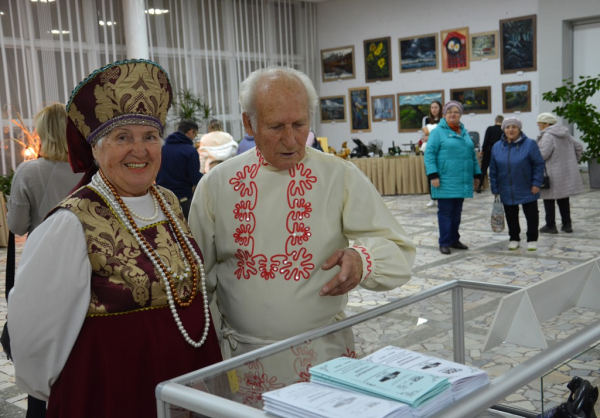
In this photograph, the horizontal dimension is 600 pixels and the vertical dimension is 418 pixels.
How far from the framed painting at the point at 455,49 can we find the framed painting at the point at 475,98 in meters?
0.60

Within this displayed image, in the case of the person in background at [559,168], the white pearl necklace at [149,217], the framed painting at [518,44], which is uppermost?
the framed painting at [518,44]

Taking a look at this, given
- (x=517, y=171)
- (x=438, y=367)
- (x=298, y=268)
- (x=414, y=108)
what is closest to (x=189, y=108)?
(x=414, y=108)

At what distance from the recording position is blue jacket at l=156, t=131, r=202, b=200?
22.7ft

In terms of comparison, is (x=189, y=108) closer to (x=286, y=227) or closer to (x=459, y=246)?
(x=459, y=246)

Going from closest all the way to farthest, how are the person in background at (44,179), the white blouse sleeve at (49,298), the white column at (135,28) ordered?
the white blouse sleeve at (49,298), the person in background at (44,179), the white column at (135,28)

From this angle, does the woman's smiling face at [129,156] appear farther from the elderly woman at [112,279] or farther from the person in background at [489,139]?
the person in background at [489,139]

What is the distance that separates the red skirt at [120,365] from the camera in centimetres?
171

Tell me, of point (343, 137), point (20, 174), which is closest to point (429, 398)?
point (20, 174)

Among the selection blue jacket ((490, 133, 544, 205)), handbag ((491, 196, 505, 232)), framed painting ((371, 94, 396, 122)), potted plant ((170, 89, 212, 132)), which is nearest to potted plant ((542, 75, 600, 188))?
handbag ((491, 196, 505, 232))

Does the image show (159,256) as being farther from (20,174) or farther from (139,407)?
(20,174)

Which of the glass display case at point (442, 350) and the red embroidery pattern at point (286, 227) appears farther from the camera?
the red embroidery pattern at point (286, 227)

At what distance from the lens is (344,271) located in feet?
5.95

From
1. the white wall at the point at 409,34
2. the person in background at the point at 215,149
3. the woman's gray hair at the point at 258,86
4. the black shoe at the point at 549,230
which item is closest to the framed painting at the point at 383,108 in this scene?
the white wall at the point at 409,34

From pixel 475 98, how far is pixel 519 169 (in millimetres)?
9717
